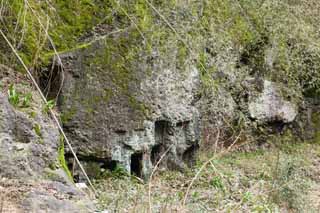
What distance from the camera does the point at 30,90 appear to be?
5645mm

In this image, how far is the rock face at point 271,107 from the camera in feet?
30.2

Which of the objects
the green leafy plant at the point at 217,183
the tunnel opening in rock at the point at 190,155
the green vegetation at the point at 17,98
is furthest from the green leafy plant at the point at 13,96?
the tunnel opening in rock at the point at 190,155

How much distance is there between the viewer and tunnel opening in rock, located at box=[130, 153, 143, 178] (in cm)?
697

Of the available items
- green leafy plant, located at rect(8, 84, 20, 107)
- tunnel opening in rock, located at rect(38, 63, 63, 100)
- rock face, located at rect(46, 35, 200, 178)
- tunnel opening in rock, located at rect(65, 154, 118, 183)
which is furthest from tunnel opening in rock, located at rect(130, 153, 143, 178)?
green leafy plant, located at rect(8, 84, 20, 107)

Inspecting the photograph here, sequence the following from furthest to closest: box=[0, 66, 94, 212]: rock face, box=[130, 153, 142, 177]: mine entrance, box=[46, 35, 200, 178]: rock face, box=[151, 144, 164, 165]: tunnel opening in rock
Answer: box=[151, 144, 164, 165]: tunnel opening in rock → box=[130, 153, 142, 177]: mine entrance → box=[46, 35, 200, 178]: rock face → box=[0, 66, 94, 212]: rock face

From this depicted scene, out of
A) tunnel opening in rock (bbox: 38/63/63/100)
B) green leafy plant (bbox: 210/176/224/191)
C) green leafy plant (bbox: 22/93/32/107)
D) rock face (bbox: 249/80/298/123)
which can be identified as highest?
tunnel opening in rock (bbox: 38/63/63/100)

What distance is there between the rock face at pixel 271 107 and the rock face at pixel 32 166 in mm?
4492

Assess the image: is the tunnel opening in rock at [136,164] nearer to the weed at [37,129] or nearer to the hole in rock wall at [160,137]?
the hole in rock wall at [160,137]

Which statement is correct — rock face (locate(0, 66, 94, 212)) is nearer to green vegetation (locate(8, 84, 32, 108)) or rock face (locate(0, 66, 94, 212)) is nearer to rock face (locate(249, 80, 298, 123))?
green vegetation (locate(8, 84, 32, 108))

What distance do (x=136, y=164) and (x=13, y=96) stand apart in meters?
2.29

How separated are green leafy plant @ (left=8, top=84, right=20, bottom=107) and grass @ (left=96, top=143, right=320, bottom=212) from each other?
3.51 feet

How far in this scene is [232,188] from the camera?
7.08 meters

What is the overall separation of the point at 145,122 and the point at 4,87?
77.2 inches

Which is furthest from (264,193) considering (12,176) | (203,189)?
(12,176)
